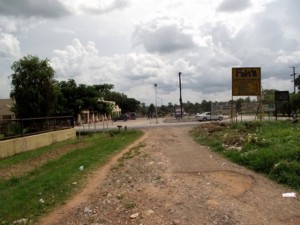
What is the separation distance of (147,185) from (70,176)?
3007mm

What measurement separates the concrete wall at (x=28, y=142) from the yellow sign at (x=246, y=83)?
516 inches

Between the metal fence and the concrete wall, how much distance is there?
393mm

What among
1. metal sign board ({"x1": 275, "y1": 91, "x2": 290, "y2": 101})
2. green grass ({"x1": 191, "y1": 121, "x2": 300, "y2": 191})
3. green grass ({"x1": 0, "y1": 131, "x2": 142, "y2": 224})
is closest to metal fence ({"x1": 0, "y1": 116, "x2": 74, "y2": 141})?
green grass ({"x1": 0, "y1": 131, "x2": 142, "y2": 224})

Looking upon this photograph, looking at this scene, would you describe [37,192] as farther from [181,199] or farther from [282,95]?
[282,95]

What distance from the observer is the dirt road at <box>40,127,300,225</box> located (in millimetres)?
7367

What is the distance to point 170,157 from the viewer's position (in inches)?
597

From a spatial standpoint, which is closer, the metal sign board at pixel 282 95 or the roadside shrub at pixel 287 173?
the roadside shrub at pixel 287 173

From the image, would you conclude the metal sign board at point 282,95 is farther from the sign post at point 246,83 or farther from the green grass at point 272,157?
the green grass at point 272,157

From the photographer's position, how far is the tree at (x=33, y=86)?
38.4 metres

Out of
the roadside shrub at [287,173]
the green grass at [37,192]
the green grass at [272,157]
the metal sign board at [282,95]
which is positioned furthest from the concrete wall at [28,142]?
the metal sign board at [282,95]

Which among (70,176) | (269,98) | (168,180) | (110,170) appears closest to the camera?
(168,180)

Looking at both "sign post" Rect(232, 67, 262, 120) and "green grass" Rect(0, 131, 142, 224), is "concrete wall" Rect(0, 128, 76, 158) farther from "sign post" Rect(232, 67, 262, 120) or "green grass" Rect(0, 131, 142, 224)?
"sign post" Rect(232, 67, 262, 120)

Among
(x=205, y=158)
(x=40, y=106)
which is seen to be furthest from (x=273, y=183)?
(x=40, y=106)

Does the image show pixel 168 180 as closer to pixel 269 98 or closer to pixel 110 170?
pixel 110 170
